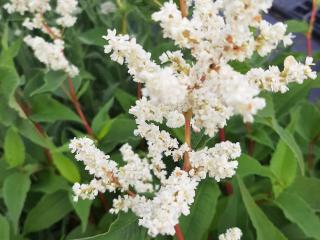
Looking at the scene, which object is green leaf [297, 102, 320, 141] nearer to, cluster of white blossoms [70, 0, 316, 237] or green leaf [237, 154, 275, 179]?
green leaf [237, 154, 275, 179]

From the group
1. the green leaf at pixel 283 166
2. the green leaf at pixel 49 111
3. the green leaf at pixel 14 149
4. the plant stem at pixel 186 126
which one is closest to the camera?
the plant stem at pixel 186 126

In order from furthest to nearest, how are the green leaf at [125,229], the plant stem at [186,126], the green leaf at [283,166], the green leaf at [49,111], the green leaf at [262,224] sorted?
the green leaf at [49,111] < the green leaf at [283,166] < the green leaf at [262,224] < the green leaf at [125,229] < the plant stem at [186,126]

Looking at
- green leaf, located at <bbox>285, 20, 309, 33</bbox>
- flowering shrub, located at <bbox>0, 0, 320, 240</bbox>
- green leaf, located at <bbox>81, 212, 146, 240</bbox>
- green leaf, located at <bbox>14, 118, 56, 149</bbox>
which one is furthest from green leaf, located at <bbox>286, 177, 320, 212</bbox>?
green leaf, located at <bbox>14, 118, 56, 149</bbox>

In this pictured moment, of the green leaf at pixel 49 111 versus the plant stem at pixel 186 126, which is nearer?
the plant stem at pixel 186 126

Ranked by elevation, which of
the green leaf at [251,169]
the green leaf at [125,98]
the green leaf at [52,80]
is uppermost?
the green leaf at [52,80]

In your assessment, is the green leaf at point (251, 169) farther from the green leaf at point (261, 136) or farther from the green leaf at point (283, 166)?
the green leaf at point (261, 136)

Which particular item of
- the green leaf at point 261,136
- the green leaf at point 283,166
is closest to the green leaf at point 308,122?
the green leaf at point 261,136

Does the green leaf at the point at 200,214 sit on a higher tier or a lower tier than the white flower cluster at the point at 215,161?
lower
